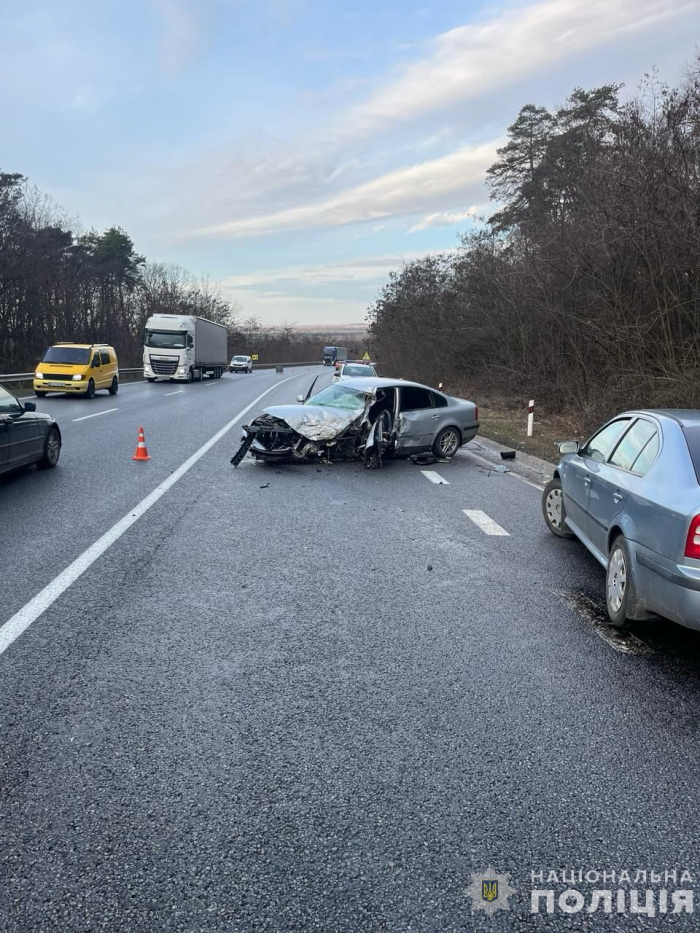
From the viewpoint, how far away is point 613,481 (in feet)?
17.6

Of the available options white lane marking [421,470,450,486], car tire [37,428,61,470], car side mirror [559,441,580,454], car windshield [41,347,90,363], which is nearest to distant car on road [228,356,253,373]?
car windshield [41,347,90,363]

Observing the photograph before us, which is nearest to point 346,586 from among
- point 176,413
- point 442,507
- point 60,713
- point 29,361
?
point 60,713

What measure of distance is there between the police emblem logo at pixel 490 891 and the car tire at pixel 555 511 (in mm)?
5118

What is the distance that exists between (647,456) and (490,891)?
3.56 metres

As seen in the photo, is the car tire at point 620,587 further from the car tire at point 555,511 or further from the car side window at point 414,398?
the car side window at point 414,398

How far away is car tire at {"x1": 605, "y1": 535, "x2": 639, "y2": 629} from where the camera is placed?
15.1ft

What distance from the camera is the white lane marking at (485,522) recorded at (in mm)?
7672

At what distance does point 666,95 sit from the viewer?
13953mm

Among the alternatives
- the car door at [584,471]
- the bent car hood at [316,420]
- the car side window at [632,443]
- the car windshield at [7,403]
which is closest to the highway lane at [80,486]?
the car windshield at [7,403]

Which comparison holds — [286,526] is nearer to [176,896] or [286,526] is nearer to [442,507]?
[442,507]

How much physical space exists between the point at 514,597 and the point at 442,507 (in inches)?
137

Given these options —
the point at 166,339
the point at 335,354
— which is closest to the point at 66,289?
the point at 166,339

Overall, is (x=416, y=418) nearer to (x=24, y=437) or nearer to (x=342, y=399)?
(x=342, y=399)

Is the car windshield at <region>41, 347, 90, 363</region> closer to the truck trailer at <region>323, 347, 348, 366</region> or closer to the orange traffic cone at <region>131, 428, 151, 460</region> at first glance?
the orange traffic cone at <region>131, 428, 151, 460</region>
